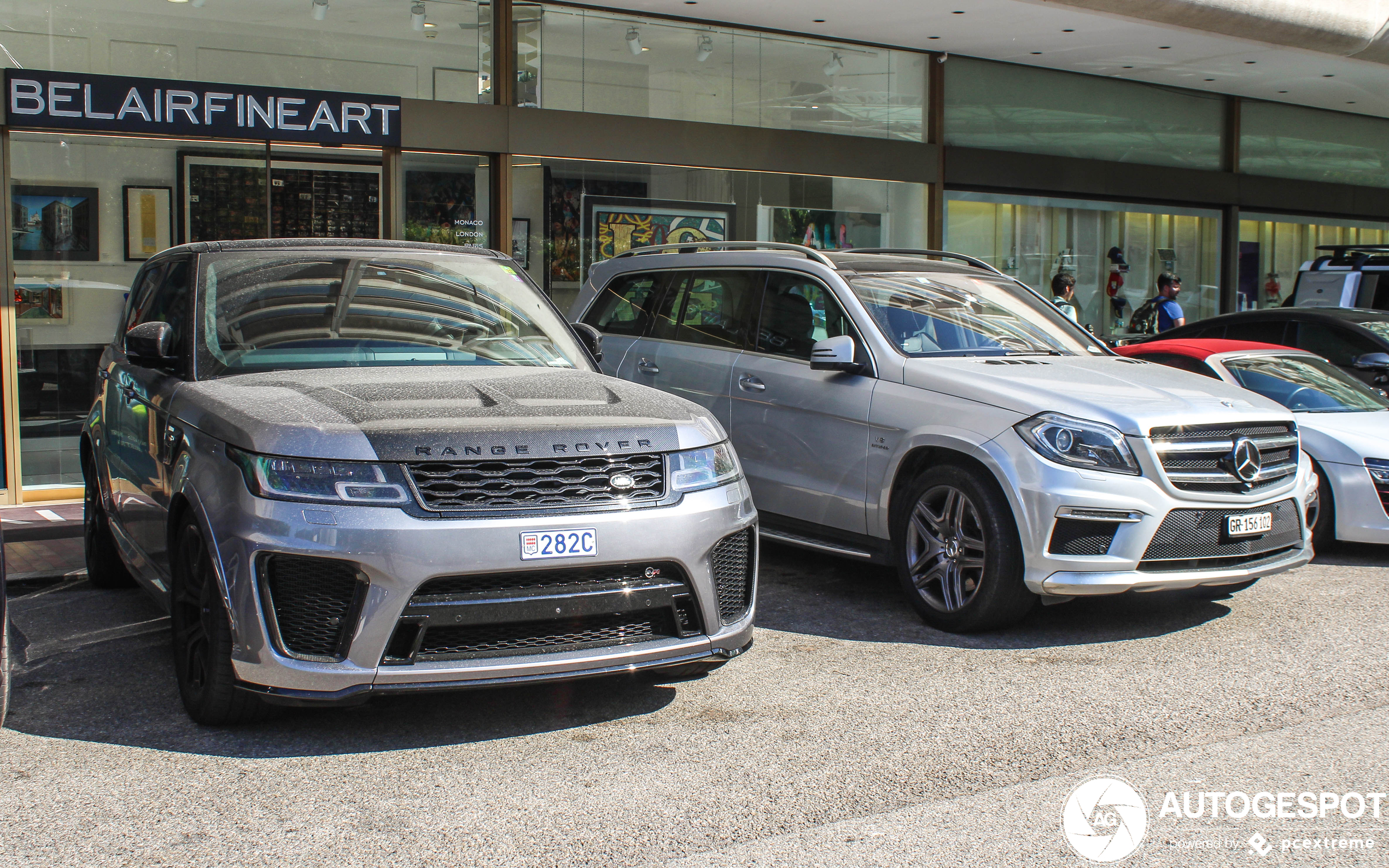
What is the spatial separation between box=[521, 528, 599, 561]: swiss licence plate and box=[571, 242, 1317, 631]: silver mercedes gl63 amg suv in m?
2.34

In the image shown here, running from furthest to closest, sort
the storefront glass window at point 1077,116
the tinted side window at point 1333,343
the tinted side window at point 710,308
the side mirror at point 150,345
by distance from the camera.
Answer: the storefront glass window at point 1077,116
the tinted side window at point 1333,343
the tinted side window at point 710,308
the side mirror at point 150,345

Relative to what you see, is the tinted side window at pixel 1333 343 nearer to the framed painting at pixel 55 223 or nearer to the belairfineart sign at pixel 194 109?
the belairfineart sign at pixel 194 109

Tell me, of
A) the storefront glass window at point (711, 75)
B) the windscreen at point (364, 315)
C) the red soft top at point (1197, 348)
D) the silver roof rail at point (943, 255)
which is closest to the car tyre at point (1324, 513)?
the red soft top at point (1197, 348)

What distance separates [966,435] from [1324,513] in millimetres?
3348

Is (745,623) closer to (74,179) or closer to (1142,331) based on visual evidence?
(74,179)

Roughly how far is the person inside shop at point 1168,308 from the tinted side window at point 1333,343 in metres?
2.77

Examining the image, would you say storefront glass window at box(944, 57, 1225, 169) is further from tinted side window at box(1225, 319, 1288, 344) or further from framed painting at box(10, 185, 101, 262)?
framed painting at box(10, 185, 101, 262)

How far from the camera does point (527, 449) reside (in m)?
4.23

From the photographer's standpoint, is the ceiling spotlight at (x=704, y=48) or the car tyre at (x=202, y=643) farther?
the ceiling spotlight at (x=704, y=48)

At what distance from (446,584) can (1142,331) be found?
47.3 ft

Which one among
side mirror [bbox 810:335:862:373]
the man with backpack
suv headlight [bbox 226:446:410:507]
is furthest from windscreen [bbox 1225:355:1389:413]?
suv headlight [bbox 226:446:410:507]

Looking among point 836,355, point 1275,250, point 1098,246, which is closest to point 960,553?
point 836,355

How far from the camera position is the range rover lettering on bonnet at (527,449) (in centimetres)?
412

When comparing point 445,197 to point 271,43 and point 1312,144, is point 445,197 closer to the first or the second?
point 271,43
